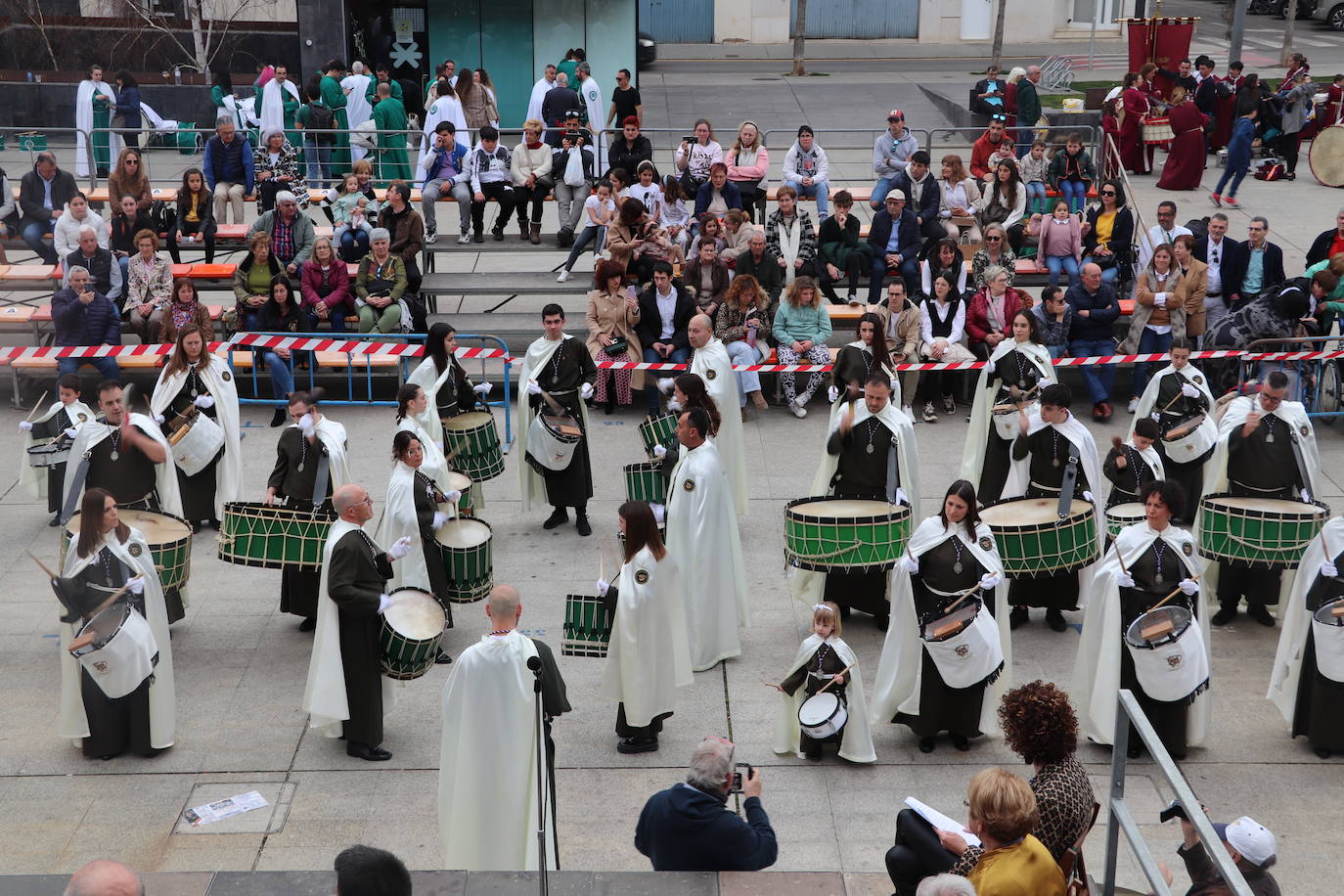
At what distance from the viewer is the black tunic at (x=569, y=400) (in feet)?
40.8

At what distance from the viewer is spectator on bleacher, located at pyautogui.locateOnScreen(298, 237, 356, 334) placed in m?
15.9

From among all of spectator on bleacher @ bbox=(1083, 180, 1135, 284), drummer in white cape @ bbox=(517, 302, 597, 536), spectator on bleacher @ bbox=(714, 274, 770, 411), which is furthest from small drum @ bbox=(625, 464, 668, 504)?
spectator on bleacher @ bbox=(1083, 180, 1135, 284)

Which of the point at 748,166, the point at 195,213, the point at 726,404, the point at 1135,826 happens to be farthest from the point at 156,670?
the point at 748,166

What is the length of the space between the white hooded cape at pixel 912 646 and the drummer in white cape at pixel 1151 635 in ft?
1.86

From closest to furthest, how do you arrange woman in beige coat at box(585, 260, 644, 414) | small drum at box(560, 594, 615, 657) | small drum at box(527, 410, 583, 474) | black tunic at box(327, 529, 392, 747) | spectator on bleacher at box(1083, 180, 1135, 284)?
black tunic at box(327, 529, 392, 747)
small drum at box(560, 594, 615, 657)
small drum at box(527, 410, 583, 474)
woman in beige coat at box(585, 260, 644, 414)
spectator on bleacher at box(1083, 180, 1135, 284)

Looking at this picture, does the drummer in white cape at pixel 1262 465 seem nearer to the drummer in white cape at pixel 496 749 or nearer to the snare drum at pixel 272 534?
the drummer in white cape at pixel 496 749

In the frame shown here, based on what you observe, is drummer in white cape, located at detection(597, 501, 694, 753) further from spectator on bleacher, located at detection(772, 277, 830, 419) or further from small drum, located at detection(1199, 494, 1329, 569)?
spectator on bleacher, located at detection(772, 277, 830, 419)

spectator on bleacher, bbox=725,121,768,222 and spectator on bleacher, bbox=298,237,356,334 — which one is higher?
spectator on bleacher, bbox=725,121,768,222

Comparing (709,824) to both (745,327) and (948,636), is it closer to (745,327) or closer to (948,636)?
(948,636)

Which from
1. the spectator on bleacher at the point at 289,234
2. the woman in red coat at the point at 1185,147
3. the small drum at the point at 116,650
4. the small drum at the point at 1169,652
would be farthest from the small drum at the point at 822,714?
the woman in red coat at the point at 1185,147

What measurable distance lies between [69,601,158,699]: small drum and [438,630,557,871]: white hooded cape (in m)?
2.28

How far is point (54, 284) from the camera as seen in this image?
56.9 feet

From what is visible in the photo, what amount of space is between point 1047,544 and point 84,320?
10.3m

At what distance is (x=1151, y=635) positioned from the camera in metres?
8.81
